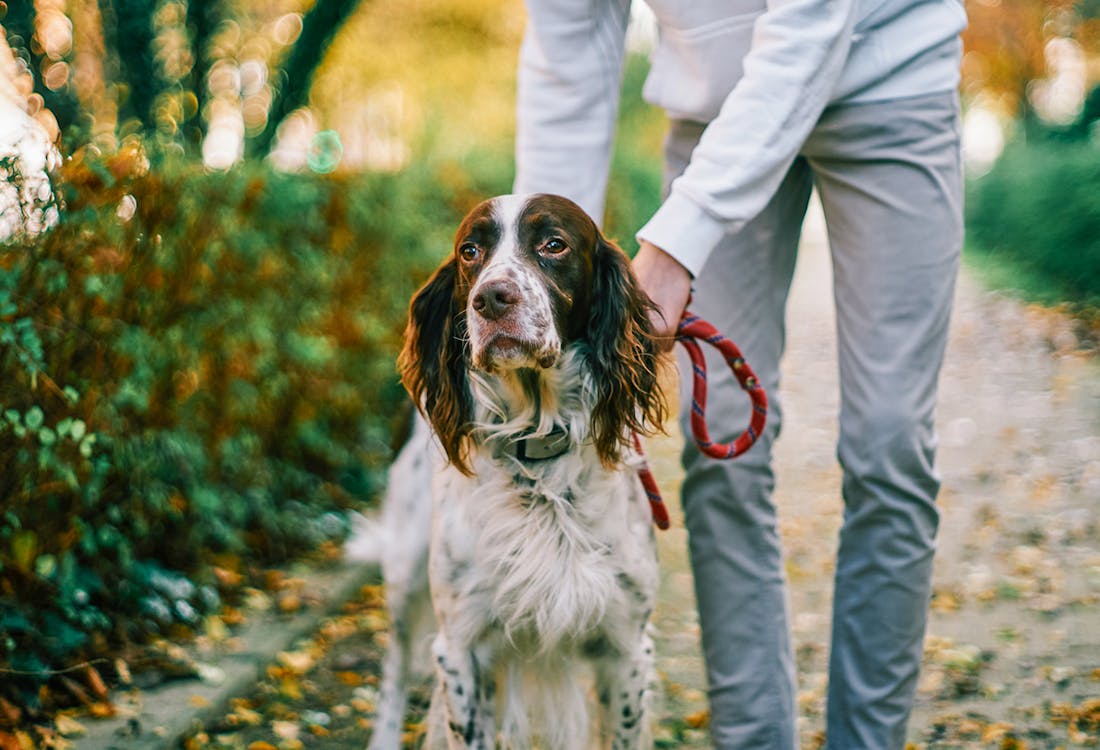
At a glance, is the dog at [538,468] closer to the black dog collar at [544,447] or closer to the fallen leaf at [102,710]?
the black dog collar at [544,447]

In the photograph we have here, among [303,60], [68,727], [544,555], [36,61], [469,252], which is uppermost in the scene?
[303,60]

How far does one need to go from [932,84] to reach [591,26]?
81 centimetres

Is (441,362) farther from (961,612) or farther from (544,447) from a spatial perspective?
(961,612)

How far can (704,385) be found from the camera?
2420mm

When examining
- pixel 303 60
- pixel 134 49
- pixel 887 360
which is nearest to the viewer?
pixel 887 360

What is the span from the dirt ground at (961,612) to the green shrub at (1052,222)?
3729 mm

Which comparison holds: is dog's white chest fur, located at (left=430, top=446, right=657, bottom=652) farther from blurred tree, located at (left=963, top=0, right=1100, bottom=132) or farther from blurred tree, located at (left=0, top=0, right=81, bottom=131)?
blurred tree, located at (left=963, top=0, right=1100, bottom=132)

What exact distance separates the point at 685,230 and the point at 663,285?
136 millimetres

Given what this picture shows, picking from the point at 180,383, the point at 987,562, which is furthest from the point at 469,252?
the point at 987,562

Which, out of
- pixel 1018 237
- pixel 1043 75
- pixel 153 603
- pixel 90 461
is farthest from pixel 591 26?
pixel 1043 75

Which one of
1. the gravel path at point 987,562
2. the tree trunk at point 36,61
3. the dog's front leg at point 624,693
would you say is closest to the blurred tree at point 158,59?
the tree trunk at point 36,61

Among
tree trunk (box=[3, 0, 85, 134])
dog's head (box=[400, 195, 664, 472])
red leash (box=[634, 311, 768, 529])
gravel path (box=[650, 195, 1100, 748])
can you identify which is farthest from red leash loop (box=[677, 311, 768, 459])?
tree trunk (box=[3, 0, 85, 134])

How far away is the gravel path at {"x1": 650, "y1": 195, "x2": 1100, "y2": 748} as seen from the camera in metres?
3.24

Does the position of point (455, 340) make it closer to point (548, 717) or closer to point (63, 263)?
point (548, 717)
